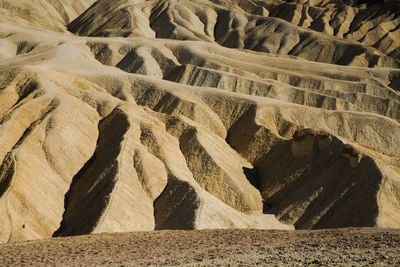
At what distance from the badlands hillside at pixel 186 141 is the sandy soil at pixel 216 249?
10827 mm

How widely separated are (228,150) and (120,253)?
31.2 meters

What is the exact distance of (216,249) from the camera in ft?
80.8

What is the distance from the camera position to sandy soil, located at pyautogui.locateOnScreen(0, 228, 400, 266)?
21672 millimetres

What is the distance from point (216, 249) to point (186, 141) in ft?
92.7

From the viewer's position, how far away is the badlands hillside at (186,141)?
137 ft

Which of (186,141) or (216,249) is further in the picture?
(186,141)

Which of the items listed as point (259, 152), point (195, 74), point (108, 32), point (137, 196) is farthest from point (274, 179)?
point (108, 32)

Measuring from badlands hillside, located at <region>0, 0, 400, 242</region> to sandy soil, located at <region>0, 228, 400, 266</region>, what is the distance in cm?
1083

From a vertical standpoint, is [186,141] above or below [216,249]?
below

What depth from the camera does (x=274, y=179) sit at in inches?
2064

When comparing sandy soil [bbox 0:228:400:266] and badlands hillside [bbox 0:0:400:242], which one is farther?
badlands hillside [bbox 0:0:400:242]

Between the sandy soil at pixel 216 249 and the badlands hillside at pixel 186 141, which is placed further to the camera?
the badlands hillside at pixel 186 141

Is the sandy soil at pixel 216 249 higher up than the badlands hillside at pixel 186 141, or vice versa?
the sandy soil at pixel 216 249

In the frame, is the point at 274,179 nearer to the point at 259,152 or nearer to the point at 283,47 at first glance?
the point at 259,152
